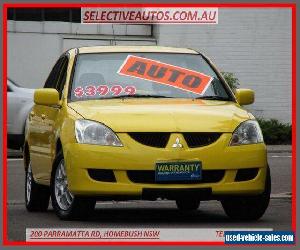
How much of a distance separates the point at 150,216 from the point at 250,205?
1093 mm

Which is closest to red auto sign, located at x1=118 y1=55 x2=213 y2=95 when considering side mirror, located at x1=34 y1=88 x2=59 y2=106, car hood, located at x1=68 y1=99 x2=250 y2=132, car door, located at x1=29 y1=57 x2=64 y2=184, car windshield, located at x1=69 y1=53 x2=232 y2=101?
car windshield, located at x1=69 y1=53 x2=232 y2=101

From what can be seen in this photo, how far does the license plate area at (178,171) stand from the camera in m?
10.9

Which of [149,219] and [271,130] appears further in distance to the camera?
[271,130]

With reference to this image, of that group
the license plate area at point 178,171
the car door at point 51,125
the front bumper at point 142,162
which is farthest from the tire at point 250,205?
the car door at point 51,125

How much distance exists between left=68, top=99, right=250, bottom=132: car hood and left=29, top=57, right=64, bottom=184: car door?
34.1 inches

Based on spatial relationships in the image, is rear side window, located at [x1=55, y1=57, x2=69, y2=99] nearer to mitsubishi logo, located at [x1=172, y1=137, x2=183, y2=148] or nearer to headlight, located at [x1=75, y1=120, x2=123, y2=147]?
headlight, located at [x1=75, y1=120, x2=123, y2=147]

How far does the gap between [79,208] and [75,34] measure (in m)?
7.37

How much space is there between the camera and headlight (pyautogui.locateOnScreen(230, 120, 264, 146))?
1116 centimetres

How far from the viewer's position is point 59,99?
12289 millimetres

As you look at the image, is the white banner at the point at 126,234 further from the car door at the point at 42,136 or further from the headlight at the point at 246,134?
the car door at the point at 42,136

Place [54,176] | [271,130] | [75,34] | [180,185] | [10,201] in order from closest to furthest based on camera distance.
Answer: [180,185]
[54,176]
[10,201]
[271,130]
[75,34]

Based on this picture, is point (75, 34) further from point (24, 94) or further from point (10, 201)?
point (10, 201)

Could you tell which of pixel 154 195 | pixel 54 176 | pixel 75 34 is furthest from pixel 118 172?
pixel 75 34
